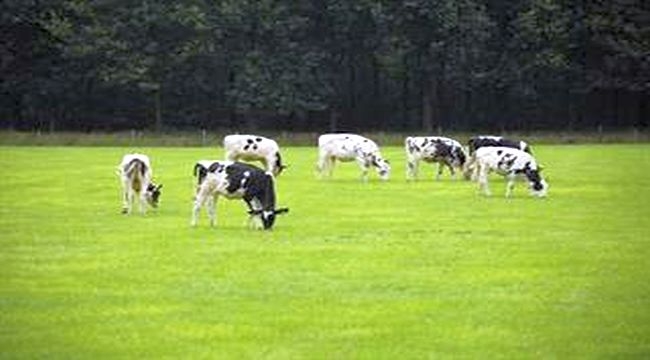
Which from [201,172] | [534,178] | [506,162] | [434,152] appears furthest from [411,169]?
[201,172]

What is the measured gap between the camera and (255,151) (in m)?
39.7

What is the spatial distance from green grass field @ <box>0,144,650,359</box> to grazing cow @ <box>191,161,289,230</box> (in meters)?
0.53

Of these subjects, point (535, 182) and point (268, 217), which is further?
point (535, 182)

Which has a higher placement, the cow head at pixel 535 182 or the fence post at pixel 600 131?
the fence post at pixel 600 131

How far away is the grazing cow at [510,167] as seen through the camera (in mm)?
33531

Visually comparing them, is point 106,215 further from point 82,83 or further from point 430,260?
point 82,83

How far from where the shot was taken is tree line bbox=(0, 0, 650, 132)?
84000mm

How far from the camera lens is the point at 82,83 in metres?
87.1

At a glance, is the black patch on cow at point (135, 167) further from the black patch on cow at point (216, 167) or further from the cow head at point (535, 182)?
the cow head at point (535, 182)

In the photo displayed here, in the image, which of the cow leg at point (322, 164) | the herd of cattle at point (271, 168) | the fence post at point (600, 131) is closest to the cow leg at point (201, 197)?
the herd of cattle at point (271, 168)

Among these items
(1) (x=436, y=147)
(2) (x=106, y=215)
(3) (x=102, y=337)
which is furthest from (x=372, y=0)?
(3) (x=102, y=337)

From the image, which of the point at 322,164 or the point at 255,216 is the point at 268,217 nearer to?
the point at 255,216

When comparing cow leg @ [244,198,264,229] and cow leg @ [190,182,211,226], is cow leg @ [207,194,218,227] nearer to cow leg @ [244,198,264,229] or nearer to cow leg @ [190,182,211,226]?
cow leg @ [190,182,211,226]

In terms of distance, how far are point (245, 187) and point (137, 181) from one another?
4.54m
